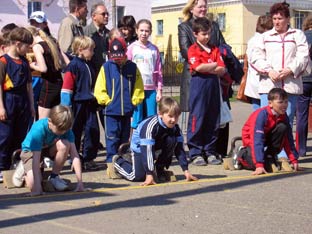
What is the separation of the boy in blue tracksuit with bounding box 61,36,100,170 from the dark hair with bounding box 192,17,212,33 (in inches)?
54.2

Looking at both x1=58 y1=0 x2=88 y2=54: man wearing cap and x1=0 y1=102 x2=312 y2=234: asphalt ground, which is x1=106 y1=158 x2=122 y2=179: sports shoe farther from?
x1=58 y1=0 x2=88 y2=54: man wearing cap

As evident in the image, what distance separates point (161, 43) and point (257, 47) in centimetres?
4928

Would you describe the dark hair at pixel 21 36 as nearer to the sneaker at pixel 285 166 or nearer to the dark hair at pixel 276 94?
the dark hair at pixel 276 94

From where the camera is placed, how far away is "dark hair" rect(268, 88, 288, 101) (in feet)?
31.0

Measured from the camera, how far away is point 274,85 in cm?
1030

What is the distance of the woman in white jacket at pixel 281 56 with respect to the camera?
10.1 metres

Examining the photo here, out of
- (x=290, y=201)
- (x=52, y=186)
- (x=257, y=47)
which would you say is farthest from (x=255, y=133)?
(x=52, y=186)

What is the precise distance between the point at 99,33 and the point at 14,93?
2483 mm

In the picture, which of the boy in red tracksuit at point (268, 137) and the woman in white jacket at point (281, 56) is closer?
the boy in red tracksuit at point (268, 137)

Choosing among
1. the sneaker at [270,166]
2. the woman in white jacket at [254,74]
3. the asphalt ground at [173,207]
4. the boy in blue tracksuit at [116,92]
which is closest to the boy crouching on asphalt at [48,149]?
the asphalt ground at [173,207]

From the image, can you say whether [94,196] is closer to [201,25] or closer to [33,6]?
[201,25]

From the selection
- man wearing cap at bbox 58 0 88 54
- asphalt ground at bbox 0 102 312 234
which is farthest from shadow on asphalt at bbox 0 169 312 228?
man wearing cap at bbox 58 0 88 54

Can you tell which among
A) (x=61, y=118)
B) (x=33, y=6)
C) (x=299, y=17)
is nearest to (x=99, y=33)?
(x=61, y=118)

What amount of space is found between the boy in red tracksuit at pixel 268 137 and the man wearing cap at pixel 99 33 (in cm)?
247
